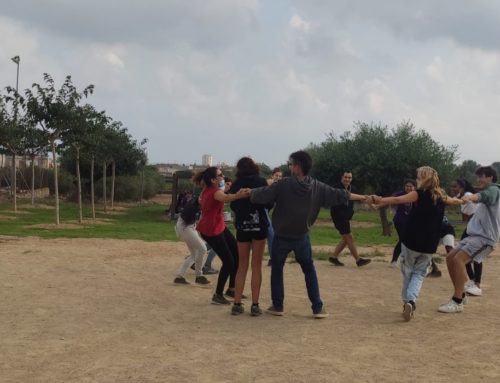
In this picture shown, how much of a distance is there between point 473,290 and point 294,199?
3.53m

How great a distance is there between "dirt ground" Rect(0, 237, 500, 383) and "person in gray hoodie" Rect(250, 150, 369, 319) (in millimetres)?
570

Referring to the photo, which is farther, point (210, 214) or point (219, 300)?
point (210, 214)

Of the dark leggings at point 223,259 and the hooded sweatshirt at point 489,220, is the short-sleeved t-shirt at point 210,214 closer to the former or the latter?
the dark leggings at point 223,259

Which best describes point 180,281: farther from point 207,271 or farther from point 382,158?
point 382,158

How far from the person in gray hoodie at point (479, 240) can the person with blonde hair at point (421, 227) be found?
57 cm

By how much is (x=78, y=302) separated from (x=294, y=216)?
2.91m

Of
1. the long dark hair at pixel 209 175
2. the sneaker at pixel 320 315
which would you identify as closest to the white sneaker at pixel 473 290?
the sneaker at pixel 320 315

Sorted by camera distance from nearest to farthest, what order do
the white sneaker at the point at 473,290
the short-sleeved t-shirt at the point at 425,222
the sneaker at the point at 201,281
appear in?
the short-sleeved t-shirt at the point at 425,222
the white sneaker at the point at 473,290
the sneaker at the point at 201,281

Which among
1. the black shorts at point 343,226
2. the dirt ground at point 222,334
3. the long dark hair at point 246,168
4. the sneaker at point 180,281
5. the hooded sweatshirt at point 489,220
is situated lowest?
the dirt ground at point 222,334

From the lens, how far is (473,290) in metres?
8.20

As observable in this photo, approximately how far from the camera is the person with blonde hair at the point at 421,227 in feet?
21.1

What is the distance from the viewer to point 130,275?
30.7ft

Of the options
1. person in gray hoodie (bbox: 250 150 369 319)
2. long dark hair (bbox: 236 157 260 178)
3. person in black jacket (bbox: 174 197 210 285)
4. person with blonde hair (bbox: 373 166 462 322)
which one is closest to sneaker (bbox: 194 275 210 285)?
person in black jacket (bbox: 174 197 210 285)

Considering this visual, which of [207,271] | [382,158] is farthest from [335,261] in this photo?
[382,158]
